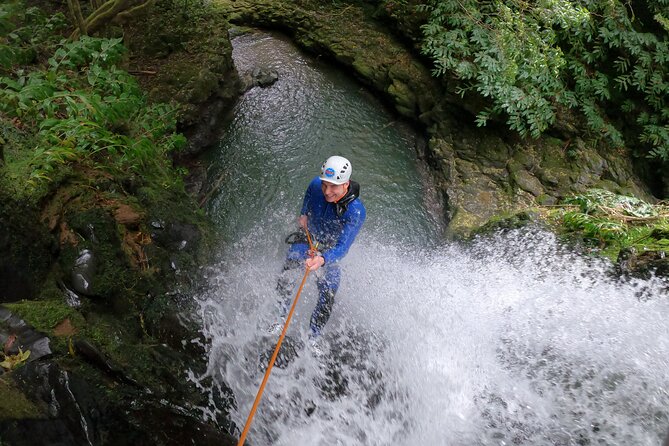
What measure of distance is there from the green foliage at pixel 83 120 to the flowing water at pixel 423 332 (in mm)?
1316

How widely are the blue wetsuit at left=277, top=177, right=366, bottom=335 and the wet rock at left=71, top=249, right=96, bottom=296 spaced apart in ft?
5.72

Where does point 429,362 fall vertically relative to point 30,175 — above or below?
below

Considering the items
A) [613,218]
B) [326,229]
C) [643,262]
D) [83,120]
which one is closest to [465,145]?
[613,218]

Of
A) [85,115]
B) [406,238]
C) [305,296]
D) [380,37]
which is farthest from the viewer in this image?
[380,37]

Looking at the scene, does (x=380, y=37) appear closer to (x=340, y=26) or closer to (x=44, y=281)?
(x=340, y=26)

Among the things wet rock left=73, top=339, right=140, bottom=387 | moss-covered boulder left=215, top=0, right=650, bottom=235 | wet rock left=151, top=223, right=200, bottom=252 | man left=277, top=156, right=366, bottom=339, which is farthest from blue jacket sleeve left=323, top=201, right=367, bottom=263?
moss-covered boulder left=215, top=0, right=650, bottom=235

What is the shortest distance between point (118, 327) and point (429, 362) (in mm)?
2803

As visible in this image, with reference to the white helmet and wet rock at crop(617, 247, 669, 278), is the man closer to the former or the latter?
the white helmet

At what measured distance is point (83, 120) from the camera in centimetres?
398

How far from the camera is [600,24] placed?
6.88 metres

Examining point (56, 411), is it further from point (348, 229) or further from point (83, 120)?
point (83, 120)

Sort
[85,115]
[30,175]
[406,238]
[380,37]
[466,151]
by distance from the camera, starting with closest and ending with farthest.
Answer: [30,175] → [85,115] → [406,238] → [466,151] → [380,37]

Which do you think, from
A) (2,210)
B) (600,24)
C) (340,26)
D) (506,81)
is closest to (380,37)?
(340,26)

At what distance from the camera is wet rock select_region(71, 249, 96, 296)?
3.43m
